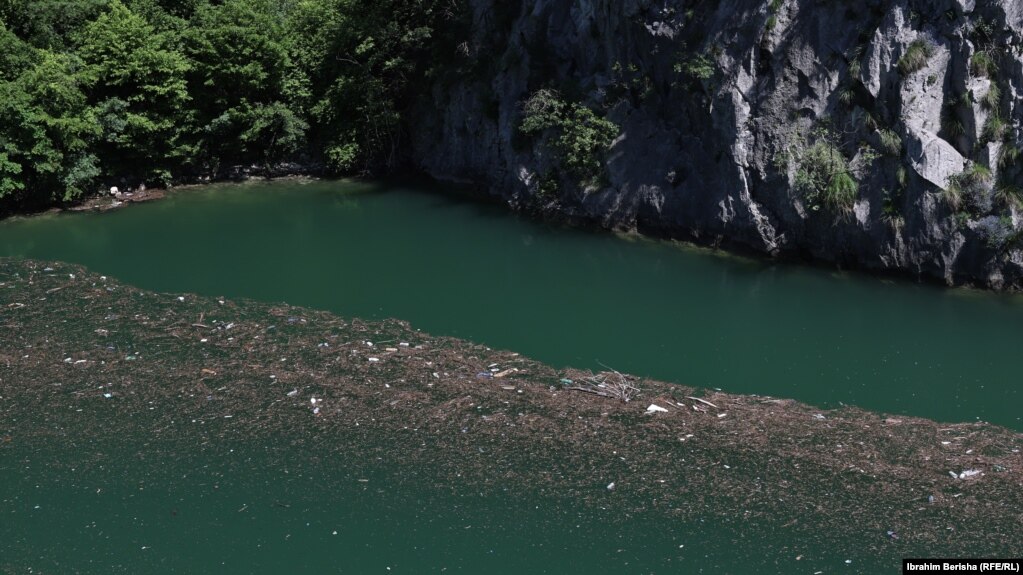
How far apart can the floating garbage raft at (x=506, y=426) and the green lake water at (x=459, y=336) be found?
0.41 m

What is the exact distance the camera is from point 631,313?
21000 millimetres

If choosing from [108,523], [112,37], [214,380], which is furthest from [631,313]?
[112,37]

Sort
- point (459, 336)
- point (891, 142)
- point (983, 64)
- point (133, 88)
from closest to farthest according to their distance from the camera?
point (459, 336)
point (983, 64)
point (891, 142)
point (133, 88)

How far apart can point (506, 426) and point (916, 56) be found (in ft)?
40.3

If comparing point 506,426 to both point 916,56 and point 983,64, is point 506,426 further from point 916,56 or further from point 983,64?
point 983,64

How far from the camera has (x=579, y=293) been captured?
73.2 ft

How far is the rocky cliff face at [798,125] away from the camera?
20641 mm

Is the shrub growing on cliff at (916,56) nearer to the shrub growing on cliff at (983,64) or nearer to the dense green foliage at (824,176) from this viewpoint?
the shrub growing on cliff at (983,64)

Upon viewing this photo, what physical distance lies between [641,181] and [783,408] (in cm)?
1013

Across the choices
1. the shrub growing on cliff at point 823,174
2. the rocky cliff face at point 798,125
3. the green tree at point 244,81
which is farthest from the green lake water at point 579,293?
the green tree at point 244,81

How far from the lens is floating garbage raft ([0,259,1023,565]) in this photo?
42.5 ft

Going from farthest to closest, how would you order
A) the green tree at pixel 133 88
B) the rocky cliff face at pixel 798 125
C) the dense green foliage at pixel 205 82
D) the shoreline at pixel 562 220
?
1. the green tree at pixel 133 88
2. the dense green foliage at pixel 205 82
3. the shoreline at pixel 562 220
4. the rocky cliff face at pixel 798 125

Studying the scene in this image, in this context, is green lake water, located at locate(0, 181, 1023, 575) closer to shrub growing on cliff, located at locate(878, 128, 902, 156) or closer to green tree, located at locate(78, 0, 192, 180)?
green tree, located at locate(78, 0, 192, 180)

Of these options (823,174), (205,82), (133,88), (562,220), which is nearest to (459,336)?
(562,220)
